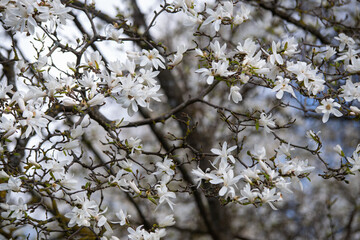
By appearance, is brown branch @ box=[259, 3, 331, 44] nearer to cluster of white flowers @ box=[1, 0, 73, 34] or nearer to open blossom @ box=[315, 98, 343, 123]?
open blossom @ box=[315, 98, 343, 123]

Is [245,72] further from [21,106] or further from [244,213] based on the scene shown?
[244,213]

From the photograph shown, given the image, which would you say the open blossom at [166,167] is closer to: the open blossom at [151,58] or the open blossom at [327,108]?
the open blossom at [151,58]

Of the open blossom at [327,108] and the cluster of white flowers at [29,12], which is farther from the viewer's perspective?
the open blossom at [327,108]

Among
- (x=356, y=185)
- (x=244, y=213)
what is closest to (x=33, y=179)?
(x=244, y=213)

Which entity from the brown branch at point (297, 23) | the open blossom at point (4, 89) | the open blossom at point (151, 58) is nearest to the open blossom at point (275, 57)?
the open blossom at point (151, 58)

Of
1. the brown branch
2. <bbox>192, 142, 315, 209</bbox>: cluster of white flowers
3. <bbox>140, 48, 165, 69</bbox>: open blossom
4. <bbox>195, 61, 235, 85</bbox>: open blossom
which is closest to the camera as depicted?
<bbox>192, 142, 315, 209</bbox>: cluster of white flowers

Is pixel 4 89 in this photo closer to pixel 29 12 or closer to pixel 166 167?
pixel 29 12

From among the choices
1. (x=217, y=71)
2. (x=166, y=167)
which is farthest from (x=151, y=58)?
(x=166, y=167)

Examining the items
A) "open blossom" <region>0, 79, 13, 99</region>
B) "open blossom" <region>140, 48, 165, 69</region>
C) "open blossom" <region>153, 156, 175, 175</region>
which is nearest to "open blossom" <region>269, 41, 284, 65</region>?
"open blossom" <region>140, 48, 165, 69</region>

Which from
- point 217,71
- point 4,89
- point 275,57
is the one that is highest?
point 275,57

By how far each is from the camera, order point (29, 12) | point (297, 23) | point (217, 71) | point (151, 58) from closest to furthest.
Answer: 1. point (29, 12)
2. point (217, 71)
3. point (151, 58)
4. point (297, 23)

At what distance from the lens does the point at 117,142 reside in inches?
98.0

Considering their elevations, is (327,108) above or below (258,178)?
above

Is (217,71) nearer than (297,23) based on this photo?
Yes
